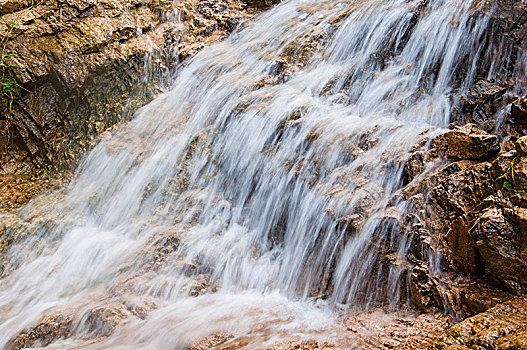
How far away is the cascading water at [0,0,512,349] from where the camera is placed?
3.20 metres

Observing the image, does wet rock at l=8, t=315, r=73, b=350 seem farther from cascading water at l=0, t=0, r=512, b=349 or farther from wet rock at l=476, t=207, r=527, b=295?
wet rock at l=476, t=207, r=527, b=295

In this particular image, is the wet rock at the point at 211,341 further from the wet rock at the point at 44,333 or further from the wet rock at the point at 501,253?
the wet rock at the point at 501,253

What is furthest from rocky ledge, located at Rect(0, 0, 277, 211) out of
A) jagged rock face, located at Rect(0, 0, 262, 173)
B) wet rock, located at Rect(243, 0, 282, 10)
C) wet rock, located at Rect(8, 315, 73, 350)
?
A: wet rock, located at Rect(8, 315, 73, 350)

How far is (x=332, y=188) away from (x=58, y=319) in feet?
9.05

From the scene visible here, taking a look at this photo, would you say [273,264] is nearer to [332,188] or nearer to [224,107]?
[332,188]

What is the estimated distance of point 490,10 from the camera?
4203 millimetres

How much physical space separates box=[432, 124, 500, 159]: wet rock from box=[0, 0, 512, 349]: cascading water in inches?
11.8

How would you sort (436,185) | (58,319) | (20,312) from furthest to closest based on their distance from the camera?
(20,312) < (58,319) < (436,185)

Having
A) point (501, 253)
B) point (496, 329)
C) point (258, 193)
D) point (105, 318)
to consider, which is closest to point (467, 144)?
point (501, 253)

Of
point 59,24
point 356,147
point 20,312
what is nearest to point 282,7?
point 59,24

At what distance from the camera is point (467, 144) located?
10.2ft

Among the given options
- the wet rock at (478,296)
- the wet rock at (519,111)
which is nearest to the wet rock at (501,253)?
the wet rock at (478,296)

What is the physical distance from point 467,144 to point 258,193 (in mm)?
2071

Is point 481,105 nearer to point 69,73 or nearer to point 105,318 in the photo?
point 105,318
